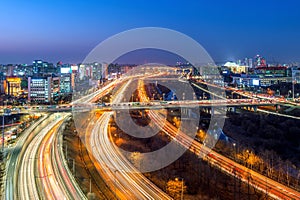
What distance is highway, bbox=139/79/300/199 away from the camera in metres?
3.26

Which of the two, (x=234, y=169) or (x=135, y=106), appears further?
(x=135, y=106)

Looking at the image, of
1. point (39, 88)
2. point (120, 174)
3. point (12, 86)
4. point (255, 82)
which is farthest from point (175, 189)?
point (255, 82)

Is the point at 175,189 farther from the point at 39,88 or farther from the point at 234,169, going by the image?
the point at 39,88

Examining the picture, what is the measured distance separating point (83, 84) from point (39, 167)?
49.2ft

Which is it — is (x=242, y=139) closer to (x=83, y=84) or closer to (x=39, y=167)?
(x=39, y=167)

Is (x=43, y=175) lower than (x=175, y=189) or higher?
higher

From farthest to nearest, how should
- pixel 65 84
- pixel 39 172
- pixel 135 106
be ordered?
pixel 65 84
pixel 135 106
pixel 39 172

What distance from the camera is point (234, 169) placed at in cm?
397

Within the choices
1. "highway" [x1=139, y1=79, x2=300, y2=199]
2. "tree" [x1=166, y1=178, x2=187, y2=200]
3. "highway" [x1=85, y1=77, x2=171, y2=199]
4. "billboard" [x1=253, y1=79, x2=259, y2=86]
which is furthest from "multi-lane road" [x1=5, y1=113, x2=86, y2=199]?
"billboard" [x1=253, y1=79, x2=259, y2=86]

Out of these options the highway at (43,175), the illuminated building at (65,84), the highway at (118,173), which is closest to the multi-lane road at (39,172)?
the highway at (43,175)

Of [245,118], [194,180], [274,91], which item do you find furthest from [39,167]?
[274,91]

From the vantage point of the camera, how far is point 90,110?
7141 mm

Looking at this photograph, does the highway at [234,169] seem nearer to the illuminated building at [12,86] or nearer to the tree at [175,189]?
the tree at [175,189]

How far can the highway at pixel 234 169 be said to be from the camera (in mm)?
3256
